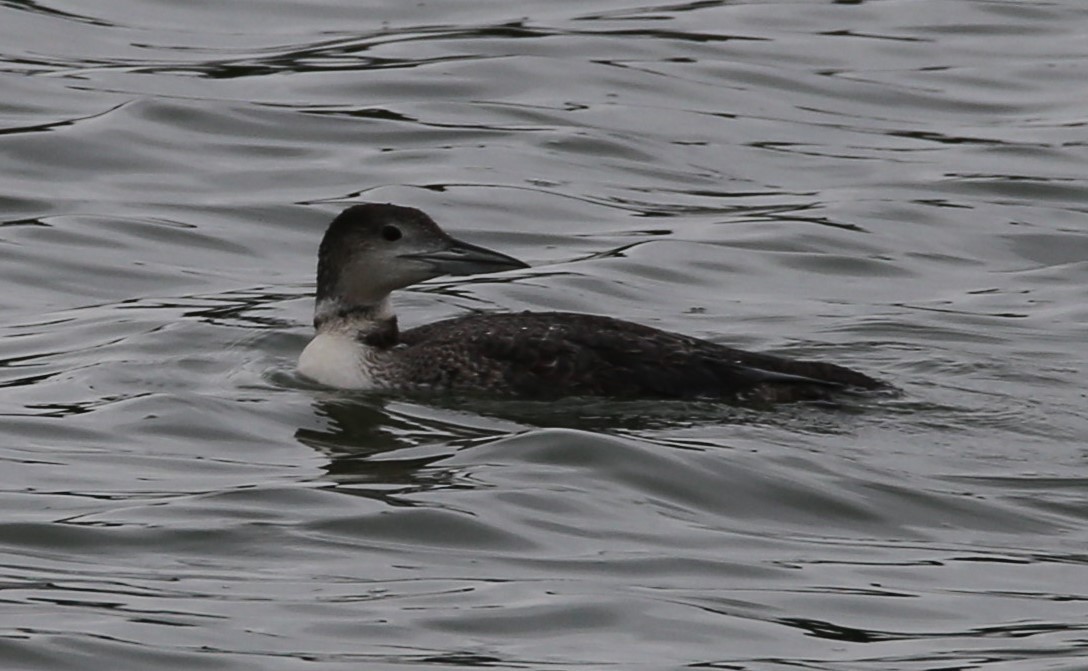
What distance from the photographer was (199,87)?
18.8 metres

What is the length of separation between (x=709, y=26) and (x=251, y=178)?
530 centimetres

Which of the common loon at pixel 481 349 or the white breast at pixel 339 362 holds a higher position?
the common loon at pixel 481 349

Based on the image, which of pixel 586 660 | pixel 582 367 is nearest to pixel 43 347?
pixel 582 367

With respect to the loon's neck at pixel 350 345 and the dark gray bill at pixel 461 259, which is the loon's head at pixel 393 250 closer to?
the dark gray bill at pixel 461 259

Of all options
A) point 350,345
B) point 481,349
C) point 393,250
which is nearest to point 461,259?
point 393,250

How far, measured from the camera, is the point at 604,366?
1169 cm

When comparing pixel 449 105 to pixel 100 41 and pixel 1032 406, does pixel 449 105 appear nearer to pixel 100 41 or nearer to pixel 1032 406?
pixel 100 41

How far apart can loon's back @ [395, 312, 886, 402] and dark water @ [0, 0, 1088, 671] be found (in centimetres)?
12

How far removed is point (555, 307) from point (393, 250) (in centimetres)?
217

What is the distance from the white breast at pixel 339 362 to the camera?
12117 millimetres

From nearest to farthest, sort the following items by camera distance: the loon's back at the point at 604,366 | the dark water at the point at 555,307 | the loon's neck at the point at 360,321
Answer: the dark water at the point at 555,307 → the loon's back at the point at 604,366 → the loon's neck at the point at 360,321

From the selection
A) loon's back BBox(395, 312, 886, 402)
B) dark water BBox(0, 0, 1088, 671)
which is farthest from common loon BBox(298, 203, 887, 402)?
dark water BBox(0, 0, 1088, 671)

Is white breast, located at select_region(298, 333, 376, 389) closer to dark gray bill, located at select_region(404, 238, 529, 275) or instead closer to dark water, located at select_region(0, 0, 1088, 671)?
dark water, located at select_region(0, 0, 1088, 671)

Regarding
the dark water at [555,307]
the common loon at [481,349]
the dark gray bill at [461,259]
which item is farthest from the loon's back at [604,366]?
the dark gray bill at [461,259]
